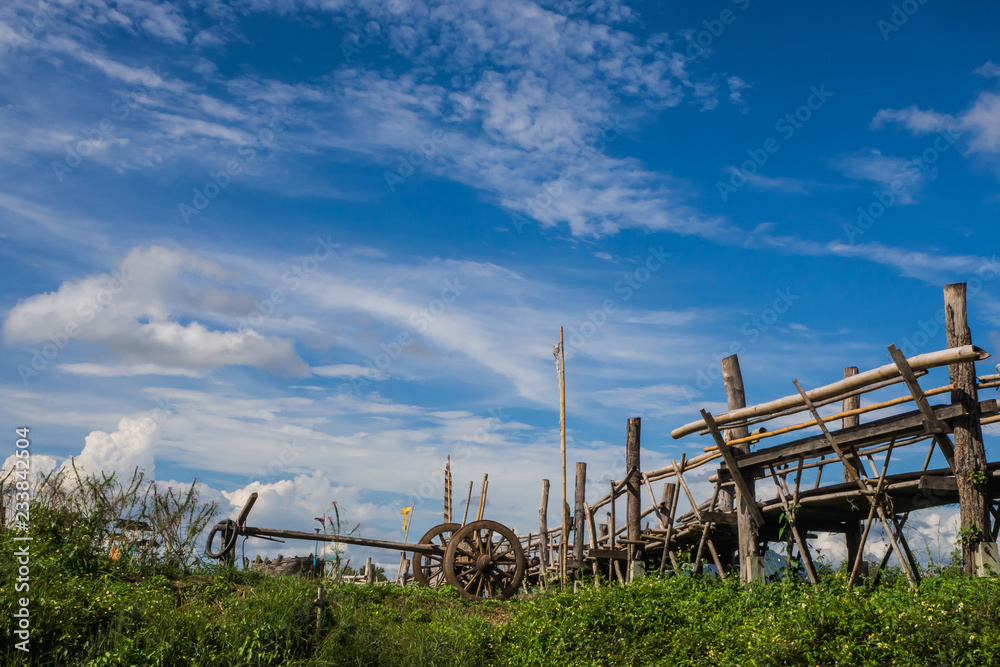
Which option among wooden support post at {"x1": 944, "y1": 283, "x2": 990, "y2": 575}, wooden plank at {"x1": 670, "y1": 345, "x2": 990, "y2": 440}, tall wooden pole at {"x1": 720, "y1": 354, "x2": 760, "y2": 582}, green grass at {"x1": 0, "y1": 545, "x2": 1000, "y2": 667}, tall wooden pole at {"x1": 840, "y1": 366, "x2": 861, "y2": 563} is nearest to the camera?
green grass at {"x1": 0, "y1": 545, "x2": 1000, "y2": 667}

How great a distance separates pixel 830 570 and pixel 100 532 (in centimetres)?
1284

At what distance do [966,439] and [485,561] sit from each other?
10.0m

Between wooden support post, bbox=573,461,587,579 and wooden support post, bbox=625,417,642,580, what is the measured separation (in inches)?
45.7

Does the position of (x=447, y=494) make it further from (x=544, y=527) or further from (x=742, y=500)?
(x=742, y=500)

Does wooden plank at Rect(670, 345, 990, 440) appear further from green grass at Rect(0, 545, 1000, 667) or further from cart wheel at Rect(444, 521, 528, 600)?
cart wheel at Rect(444, 521, 528, 600)

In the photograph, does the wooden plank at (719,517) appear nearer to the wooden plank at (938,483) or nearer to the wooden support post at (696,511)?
the wooden support post at (696,511)

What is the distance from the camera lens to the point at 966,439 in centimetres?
1112

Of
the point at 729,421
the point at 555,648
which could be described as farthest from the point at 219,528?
the point at 729,421

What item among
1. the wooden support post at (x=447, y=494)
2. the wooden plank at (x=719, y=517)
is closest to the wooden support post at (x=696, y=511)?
the wooden plank at (x=719, y=517)

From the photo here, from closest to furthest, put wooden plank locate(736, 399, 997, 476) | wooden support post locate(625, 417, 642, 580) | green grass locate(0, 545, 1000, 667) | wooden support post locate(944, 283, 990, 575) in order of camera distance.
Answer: green grass locate(0, 545, 1000, 667) < wooden support post locate(944, 283, 990, 575) < wooden plank locate(736, 399, 997, 476) < wooden support post locate(625, 417, 642, 580)

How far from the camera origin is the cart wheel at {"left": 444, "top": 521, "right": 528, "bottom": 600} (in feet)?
55.6

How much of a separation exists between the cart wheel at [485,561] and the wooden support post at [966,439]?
360 inches

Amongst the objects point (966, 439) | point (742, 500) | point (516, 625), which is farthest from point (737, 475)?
point (516, 625)

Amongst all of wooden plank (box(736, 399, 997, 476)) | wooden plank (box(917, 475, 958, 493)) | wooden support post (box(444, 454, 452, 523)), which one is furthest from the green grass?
wooden support post (box(444, 454, 452, 523))
